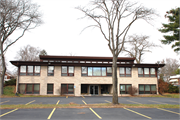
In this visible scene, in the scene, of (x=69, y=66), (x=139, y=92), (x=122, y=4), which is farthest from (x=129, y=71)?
(x=122, y=4)

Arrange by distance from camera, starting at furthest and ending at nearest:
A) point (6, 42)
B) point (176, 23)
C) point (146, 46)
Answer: point (146, 46) < point (6, 42) < point (176, 23)

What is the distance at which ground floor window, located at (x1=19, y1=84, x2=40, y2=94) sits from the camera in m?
29.1

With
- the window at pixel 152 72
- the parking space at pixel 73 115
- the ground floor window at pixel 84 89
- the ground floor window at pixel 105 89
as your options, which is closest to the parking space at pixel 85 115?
the parking space at pixel 73 115

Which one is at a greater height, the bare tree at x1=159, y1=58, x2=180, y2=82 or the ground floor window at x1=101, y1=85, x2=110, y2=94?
the bare tree at x1=159, y1=58, x2=180, y2=82

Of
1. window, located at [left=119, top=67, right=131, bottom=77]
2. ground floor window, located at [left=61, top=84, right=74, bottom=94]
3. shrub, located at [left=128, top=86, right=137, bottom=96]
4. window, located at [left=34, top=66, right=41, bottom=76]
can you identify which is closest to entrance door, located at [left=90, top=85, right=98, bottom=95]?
ground floor window, located at [left=61, top=84, right=74, bottom=94]

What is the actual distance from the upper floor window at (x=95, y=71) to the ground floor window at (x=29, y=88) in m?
8.92

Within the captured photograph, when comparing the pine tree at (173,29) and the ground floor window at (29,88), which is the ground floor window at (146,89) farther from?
the ground floor window at (29,88)

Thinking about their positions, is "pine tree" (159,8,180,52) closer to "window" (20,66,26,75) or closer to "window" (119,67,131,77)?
"window" (119,67,131,77)

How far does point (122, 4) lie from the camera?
16.9m

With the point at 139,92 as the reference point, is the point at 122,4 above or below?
above

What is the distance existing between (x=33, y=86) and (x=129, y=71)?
1882cm

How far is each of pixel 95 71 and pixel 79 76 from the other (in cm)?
333

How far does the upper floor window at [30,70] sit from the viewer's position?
29859mm

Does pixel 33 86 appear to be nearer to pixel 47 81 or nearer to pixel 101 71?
pixel 47 81
